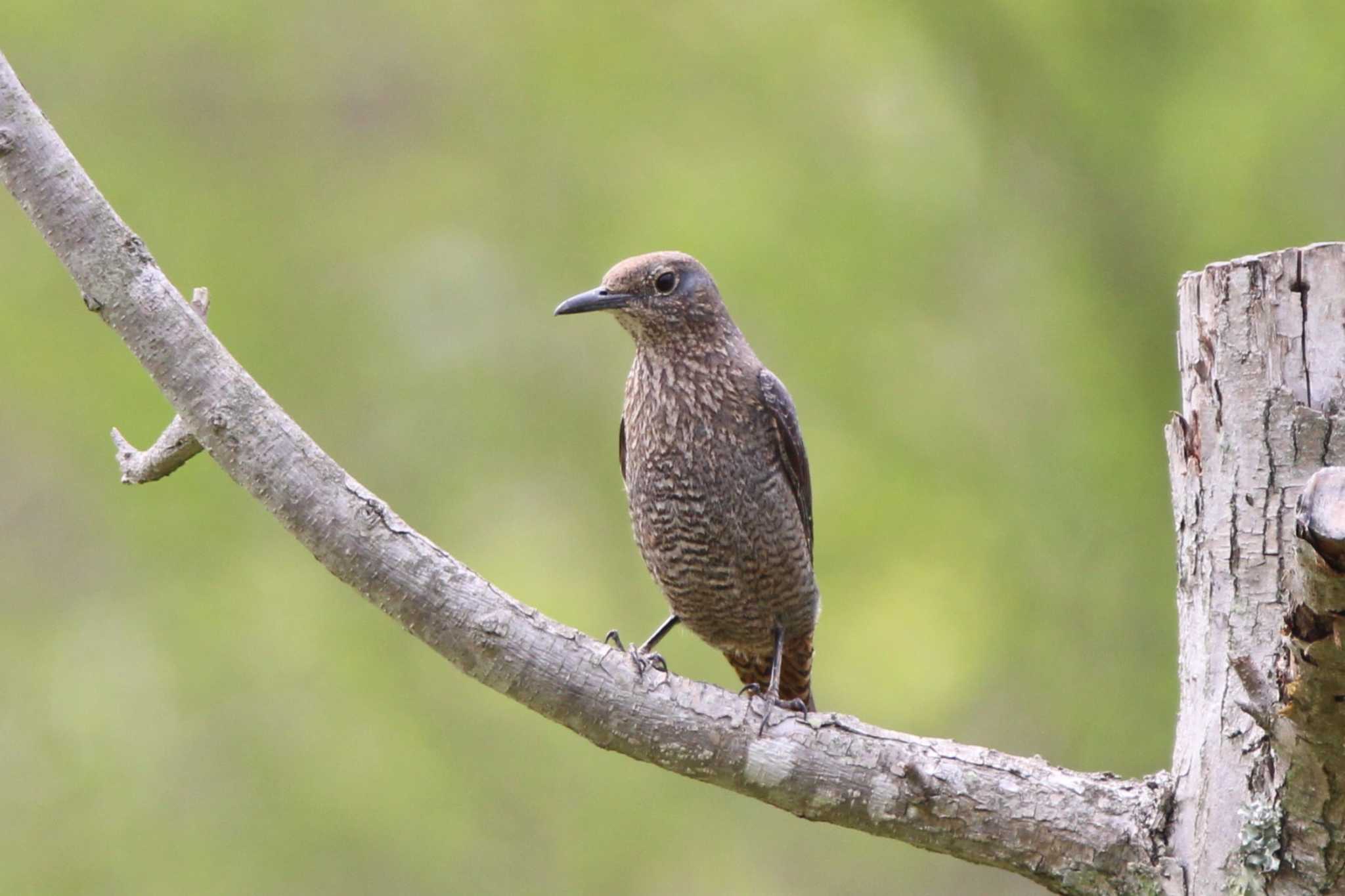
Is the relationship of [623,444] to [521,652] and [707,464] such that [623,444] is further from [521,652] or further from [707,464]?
[521,652]

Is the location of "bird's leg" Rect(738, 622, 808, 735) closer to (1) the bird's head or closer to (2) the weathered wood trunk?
(2) the weathered wood trunk

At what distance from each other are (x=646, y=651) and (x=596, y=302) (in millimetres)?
1108

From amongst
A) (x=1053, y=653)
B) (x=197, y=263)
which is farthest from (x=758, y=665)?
(x=197, y=263)

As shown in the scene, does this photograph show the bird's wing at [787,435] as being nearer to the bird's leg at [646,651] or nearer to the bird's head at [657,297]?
the bird's head at [657,297]

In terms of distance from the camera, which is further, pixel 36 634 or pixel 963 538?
pixel 963 538

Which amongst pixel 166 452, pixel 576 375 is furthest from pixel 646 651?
pixel 576 375

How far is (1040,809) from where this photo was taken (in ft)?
10.4

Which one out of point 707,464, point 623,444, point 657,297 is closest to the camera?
point 707,464

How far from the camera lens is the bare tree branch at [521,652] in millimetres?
3143

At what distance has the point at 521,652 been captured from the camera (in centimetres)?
325

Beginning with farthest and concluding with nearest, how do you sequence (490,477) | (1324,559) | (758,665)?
(490,477) → (758,665) → (1324,559)

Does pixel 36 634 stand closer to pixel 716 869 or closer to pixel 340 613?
pixel 340 613

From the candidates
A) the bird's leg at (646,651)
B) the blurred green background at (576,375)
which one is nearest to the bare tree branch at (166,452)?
the bird's leg at (646,651)

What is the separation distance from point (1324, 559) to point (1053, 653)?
5.73 m
